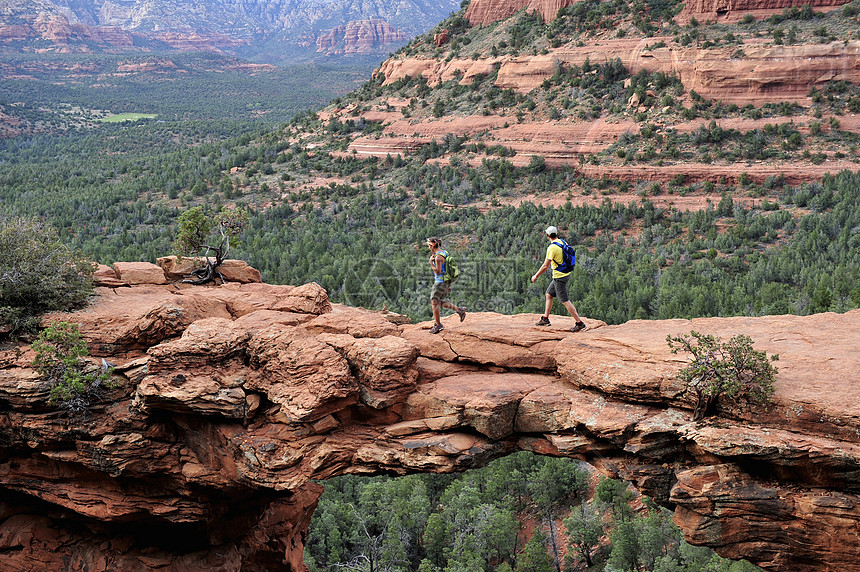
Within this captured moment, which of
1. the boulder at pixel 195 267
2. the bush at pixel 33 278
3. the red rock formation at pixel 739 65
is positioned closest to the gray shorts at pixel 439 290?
the boulder at pixel 195 267

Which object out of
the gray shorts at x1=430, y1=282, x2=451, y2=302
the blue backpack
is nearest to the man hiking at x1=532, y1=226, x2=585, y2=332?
the blue backpack

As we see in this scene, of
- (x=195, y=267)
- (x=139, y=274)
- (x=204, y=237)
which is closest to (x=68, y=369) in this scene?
(x=139, y=274)

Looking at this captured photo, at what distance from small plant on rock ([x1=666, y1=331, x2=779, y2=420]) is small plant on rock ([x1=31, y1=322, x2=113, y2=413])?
10.5 metres

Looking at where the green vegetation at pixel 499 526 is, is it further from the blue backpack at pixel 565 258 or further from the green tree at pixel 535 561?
Answer: the blue backpack at pixel 565 258

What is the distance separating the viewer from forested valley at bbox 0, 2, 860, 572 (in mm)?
26156

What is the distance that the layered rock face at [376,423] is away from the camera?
990cm

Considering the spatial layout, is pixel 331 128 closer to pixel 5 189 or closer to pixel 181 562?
pixel 5 189

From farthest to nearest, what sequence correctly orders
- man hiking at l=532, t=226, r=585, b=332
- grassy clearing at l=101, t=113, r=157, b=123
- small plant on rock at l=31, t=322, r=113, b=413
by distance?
grassy clearing at l=101, t=113, r=157, b=123 < man hiking at l=532, t=226, r=585, b=332 < small plant on rock at l=31, t=322, r=113, b=413

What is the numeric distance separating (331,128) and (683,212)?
3889 cm

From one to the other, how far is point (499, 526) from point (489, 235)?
24.3 meters

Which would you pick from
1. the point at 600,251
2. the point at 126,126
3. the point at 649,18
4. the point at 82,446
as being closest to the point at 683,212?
the point at 600,251

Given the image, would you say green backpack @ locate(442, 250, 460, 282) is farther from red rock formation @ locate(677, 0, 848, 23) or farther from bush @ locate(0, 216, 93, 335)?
red rock formation @ locate(677, 0, 848, 23)

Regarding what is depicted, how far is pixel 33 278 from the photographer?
45.5 feet

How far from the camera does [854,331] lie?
12328mm
